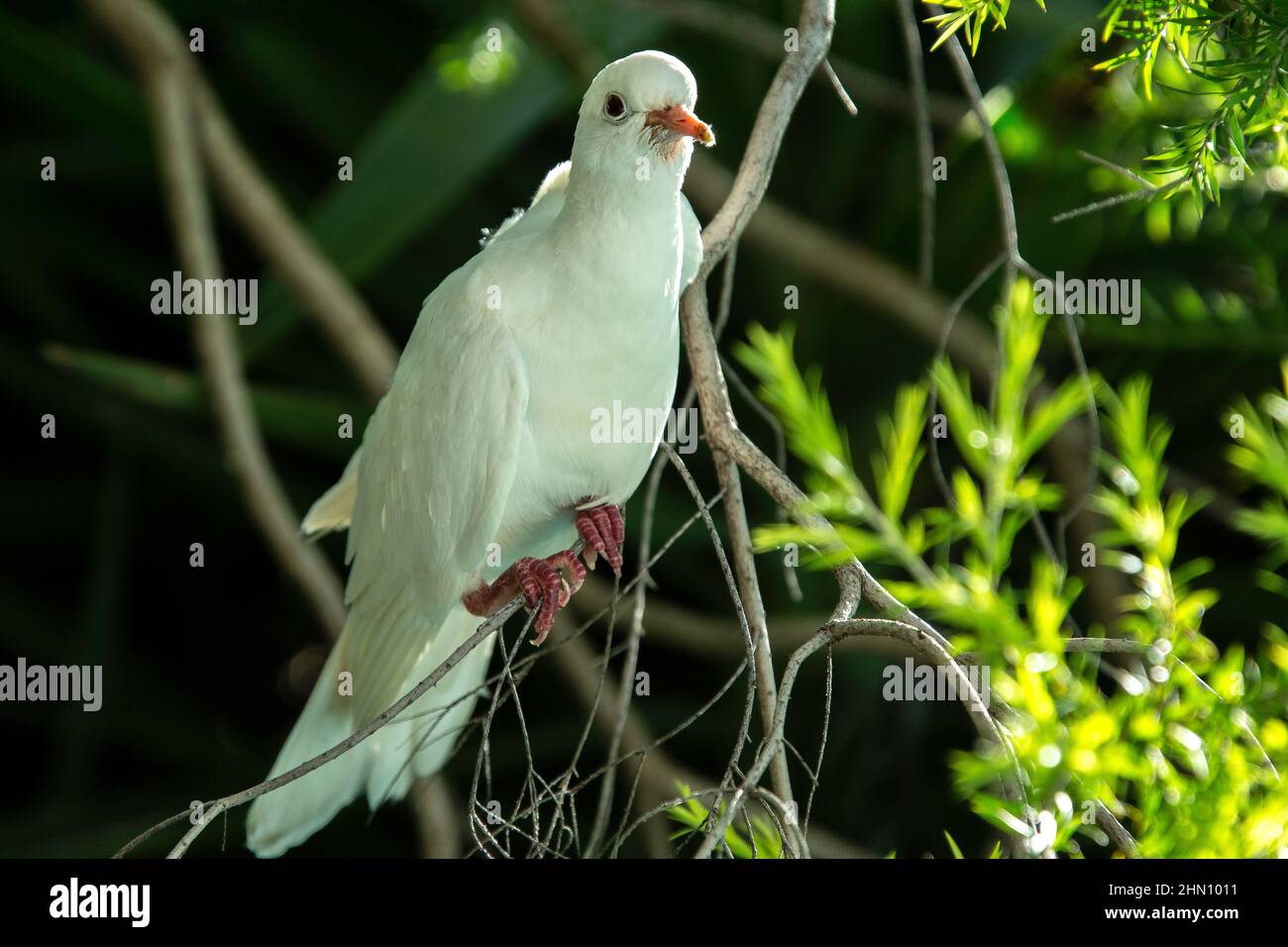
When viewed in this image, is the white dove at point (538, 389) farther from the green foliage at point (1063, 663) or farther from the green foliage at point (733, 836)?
the green foliage at point (1063, 663)

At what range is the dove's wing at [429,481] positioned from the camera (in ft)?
4.88

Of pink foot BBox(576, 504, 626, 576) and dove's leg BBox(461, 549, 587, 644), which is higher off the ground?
pink foot BBox(576, 504, 626, 576)

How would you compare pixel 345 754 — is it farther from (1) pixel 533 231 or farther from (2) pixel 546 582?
(1) pixel 533 231

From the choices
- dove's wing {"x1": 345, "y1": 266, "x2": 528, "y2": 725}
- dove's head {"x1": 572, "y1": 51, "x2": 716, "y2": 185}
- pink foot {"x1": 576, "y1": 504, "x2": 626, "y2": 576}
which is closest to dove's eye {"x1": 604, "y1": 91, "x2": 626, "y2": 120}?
dove's head {"x1": 572, "y1": 51, "x2": 716, "y2": 185}

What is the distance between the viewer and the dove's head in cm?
141

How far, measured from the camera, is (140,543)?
3.40 metres

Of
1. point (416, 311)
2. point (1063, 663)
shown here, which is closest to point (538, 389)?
point (1063, 663)

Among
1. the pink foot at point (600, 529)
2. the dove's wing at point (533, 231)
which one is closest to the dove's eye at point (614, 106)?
the dove's wing at point (533, 231)

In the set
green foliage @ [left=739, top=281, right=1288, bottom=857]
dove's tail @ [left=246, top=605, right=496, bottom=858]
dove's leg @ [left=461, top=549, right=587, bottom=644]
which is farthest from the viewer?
dove's tail @ [left=246, top=605, right=496, bottom=858]

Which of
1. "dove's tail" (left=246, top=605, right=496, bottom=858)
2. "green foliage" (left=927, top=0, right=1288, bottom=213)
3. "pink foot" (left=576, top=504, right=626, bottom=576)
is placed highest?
"green foliage" (left=927, top=0, right=1288, bottom=213)

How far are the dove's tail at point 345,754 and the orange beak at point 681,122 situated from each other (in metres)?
0.75

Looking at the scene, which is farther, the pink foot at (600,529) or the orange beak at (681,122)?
the pink foot at (600,529)

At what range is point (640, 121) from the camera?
143 centimetres

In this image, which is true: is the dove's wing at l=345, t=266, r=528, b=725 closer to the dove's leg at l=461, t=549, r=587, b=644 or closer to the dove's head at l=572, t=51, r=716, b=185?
the dove's leg at l=461, t=549, r=587, b=644
